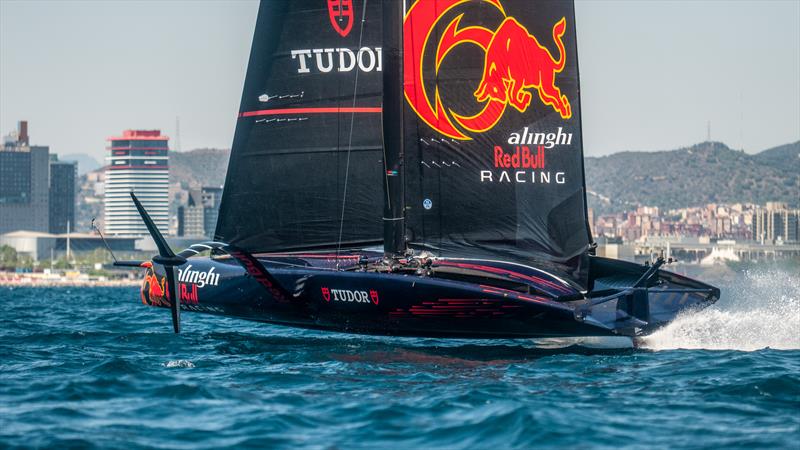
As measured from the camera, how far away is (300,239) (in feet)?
71.7

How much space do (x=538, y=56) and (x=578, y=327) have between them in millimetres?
4621

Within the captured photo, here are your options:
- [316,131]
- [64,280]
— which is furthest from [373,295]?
[64,280]

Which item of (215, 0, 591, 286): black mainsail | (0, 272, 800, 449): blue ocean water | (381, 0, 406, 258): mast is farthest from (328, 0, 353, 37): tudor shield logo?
(0, 272, 800, 449): blue ocean water

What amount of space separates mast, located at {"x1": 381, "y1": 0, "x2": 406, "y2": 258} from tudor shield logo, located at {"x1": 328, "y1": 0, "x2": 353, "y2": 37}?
1.87 metres

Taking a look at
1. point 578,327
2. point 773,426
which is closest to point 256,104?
point 578,327

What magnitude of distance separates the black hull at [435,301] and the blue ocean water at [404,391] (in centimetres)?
41

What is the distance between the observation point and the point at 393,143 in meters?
19.9

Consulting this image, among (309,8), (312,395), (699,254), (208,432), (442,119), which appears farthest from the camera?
(699,254)

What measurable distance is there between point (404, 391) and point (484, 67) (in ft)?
23.0

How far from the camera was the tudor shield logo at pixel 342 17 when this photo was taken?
853 inches

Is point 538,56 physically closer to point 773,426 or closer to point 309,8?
point 309,8

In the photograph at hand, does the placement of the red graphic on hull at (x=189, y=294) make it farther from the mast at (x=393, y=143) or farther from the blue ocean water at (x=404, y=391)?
the mast at (x=393, y=143)

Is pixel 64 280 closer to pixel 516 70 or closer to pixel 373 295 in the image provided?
pixel 516 70

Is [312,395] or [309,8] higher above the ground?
[309,8]
